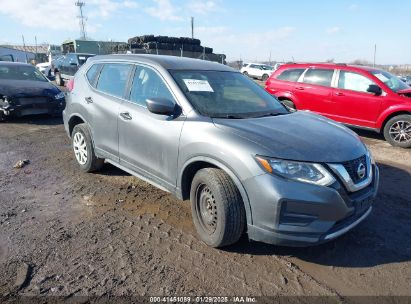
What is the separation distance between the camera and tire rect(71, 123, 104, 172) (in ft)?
16.7

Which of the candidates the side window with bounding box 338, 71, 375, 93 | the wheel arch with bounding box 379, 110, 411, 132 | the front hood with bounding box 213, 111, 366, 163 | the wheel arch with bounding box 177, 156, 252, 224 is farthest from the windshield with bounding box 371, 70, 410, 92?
the wheel arch with bounding box 177, 156, 252, 224

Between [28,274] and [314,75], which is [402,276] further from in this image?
[314,75]

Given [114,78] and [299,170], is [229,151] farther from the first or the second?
[114,78]

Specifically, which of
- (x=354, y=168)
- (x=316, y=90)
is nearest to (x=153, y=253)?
(x=354, y=168)

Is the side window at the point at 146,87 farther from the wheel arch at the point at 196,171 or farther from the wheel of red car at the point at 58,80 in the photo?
the wheel of red car at the point at 58,80

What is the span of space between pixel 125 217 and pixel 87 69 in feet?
8.31

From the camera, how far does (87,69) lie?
534 centimetres

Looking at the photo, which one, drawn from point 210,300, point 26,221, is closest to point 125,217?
point 26,221

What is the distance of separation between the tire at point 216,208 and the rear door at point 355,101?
5.96m

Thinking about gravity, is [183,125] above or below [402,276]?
above

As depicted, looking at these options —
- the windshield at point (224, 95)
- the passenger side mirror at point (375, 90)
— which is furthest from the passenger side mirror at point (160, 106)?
the passenger side mirror at point (375, 90)

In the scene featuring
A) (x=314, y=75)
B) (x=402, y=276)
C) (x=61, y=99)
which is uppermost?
(x=314, y=75)

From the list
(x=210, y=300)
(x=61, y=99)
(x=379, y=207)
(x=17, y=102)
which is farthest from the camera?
(x=61, y=99)

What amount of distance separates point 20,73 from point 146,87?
7444 mm
